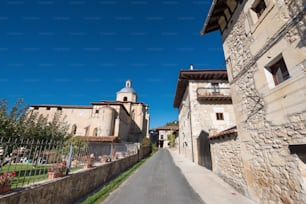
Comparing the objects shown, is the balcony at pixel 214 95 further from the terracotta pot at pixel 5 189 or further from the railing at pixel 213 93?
the terracotta pot at pixel 5 189

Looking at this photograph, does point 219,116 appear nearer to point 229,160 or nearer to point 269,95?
point 229,160

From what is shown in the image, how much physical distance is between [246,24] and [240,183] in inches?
234

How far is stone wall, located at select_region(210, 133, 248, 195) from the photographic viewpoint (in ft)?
17.9

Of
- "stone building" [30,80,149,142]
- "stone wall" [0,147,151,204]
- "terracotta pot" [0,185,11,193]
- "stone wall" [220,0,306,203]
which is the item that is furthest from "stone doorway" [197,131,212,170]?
"stone building" [30,80,149,142]

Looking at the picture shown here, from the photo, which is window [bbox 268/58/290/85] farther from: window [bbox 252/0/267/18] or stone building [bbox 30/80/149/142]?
stone building [bbox 30/80/149/142]

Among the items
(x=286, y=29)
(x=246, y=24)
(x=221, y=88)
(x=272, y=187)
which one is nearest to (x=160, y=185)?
(x=272, y=187)

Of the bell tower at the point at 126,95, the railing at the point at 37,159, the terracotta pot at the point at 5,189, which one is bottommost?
the terracotta pot at the point at 5,189

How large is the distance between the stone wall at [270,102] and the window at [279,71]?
0.18m

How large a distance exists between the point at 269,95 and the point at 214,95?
32.7 feet

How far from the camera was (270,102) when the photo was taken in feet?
13.0

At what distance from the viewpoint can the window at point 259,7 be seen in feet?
14.7

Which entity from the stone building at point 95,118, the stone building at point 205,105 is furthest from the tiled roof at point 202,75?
the stone building at point 95,118

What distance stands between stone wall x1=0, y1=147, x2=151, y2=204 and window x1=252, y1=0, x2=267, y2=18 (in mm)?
7981

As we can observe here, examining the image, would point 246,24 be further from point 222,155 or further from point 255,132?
point 222,155
